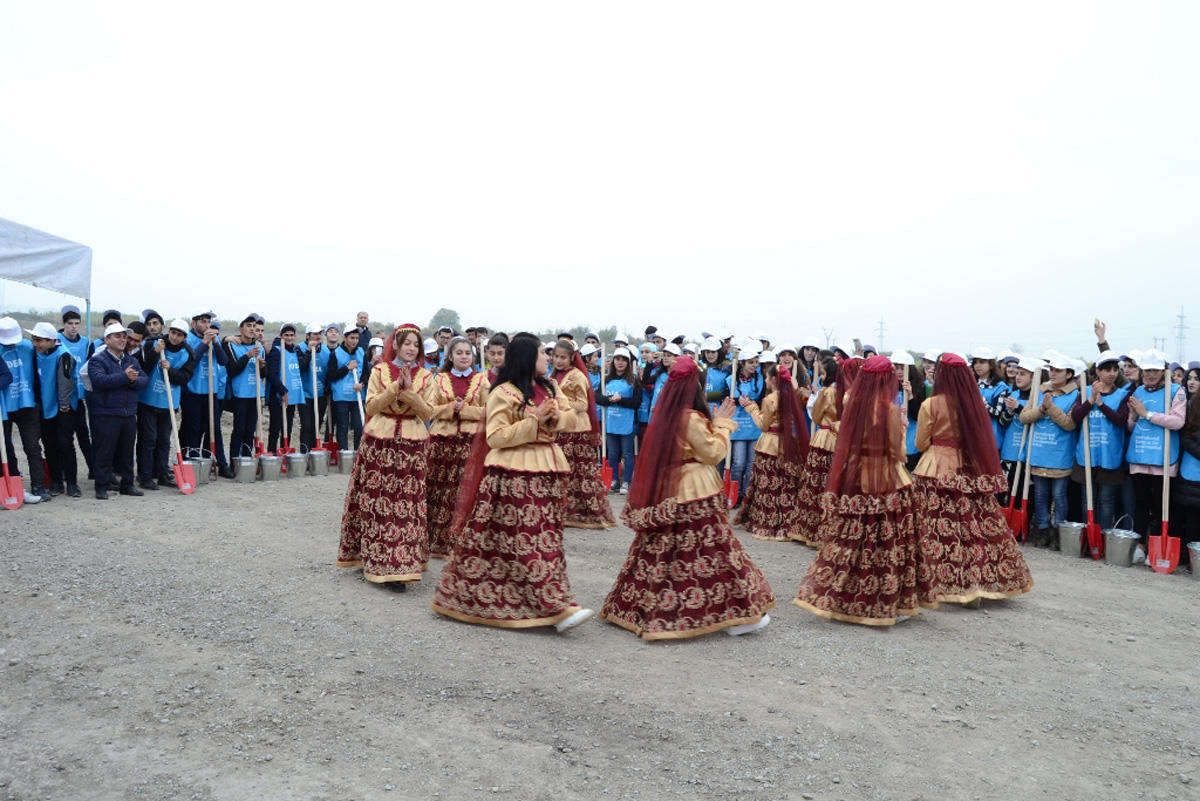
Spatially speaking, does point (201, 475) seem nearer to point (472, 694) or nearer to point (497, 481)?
point (497, 481)

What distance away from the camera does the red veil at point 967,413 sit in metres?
6.52

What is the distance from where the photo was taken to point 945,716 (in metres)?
4.61

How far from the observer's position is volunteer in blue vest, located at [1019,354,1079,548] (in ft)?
29.2

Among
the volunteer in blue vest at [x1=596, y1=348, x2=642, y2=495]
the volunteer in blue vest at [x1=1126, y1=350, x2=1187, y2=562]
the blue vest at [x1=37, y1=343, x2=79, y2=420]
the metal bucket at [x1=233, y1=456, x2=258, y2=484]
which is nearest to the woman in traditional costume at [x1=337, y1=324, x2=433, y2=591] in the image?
the volunteer in blue vest at [x1=596, y1=348, x2=642, y2=495]

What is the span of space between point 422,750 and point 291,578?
302cm

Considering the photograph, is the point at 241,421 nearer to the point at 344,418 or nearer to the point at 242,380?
the point at 242,380

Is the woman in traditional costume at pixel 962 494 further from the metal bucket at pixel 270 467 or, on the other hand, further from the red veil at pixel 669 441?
the metal bucket at pixel 270 467

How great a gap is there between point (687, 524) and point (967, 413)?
2540 millimetres

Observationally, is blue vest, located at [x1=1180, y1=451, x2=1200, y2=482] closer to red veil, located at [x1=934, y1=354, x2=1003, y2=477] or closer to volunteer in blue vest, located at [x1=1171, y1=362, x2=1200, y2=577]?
volunteer in blue vest, located at [x1=1171, y1=362, x2=1200, y2=577]

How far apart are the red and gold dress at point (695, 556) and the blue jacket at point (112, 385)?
654 cm

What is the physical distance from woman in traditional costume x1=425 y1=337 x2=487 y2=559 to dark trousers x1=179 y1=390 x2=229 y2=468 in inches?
177

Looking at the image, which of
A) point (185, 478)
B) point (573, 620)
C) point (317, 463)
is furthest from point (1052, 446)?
point (185, 478)

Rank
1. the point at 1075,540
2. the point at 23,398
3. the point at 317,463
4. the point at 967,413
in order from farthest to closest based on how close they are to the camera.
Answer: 1. the point at 317,463
2. the point at 23,398
3. the point at 1075,540
4. the point at 967,413

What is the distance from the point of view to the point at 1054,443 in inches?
353
